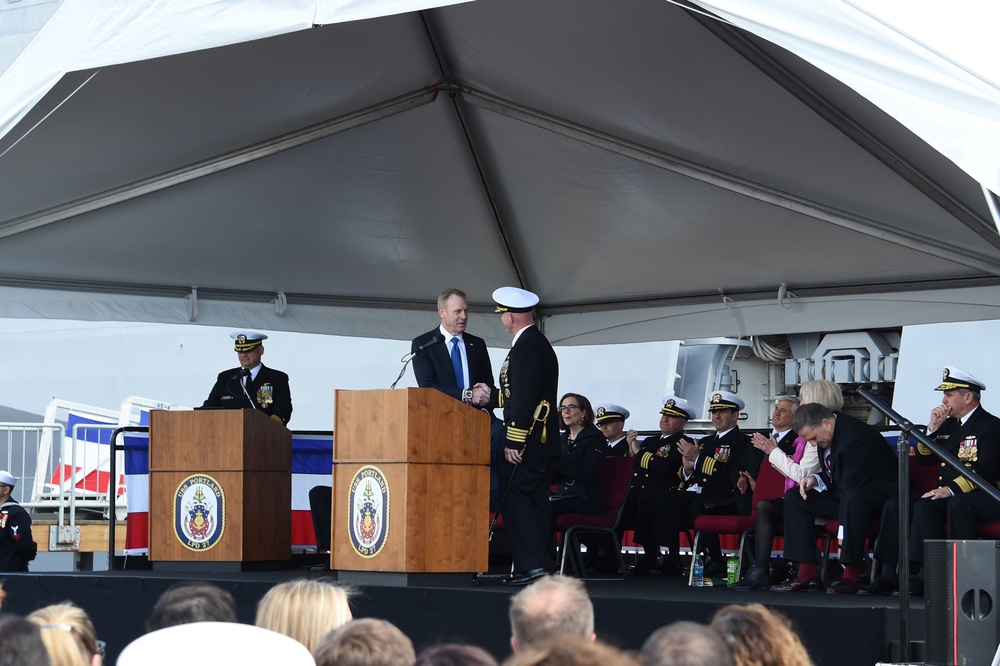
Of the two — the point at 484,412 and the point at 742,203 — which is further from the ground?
the point at 742,203

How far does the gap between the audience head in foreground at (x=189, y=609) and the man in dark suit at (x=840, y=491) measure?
4.34m

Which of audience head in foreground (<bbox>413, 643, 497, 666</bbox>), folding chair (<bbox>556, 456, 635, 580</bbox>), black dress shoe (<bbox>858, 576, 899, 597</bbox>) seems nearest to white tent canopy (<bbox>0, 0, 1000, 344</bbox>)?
folding chair (<bbox>556, 456, 635, 580</bbox>)

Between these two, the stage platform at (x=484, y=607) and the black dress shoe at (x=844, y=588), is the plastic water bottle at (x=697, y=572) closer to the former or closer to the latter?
the stage platform at (x=484, y=607)

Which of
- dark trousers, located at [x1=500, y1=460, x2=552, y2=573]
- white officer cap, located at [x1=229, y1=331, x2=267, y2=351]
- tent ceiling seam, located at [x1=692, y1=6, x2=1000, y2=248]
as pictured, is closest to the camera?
tent ceiling seam, located at [x1=692, y1=6, x2=1000, y2=248]

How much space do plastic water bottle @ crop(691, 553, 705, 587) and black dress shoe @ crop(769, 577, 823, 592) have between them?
748mm

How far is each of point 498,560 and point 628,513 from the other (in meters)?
1.01

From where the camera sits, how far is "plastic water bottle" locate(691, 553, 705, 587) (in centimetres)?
763

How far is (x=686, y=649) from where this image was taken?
194 cm

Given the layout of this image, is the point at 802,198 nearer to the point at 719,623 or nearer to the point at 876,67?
the point at 876,67

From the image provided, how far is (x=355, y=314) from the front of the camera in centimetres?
1004

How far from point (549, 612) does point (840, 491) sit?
14.6 feet

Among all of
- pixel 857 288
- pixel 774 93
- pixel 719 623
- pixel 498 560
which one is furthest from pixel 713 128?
pixel 719 623

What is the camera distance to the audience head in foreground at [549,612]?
274 centimetres

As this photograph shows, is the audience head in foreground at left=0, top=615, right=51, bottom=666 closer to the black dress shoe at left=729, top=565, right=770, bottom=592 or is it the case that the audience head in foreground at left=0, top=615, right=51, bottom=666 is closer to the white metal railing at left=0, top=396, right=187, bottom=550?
the black dress shoe at left=729, top=565, right=770, bottom=592
